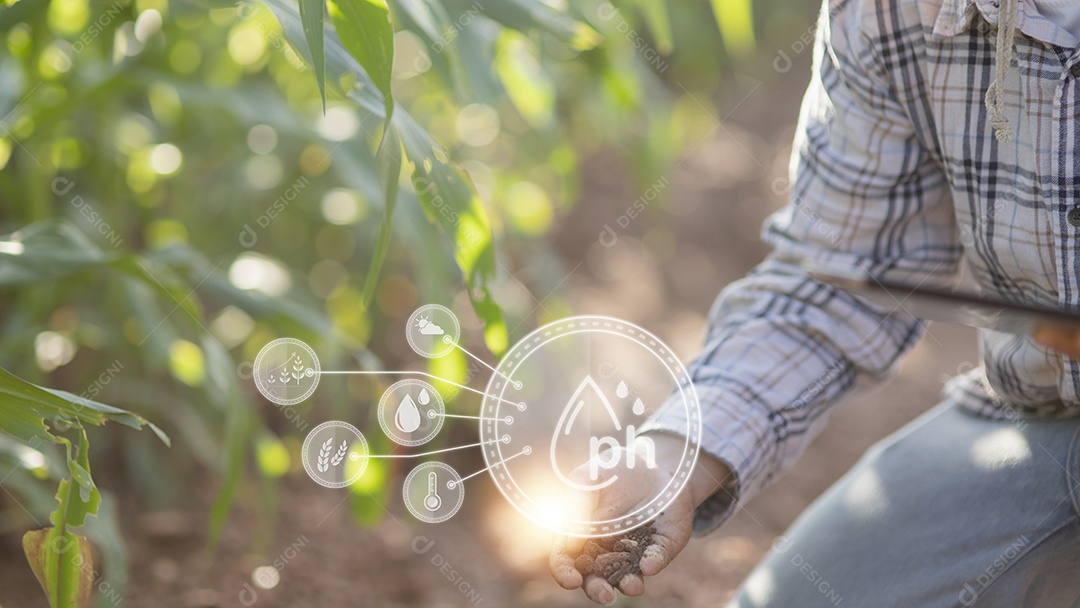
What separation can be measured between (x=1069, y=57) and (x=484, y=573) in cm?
80

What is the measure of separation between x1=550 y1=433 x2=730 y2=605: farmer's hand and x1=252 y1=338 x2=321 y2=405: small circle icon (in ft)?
1.21

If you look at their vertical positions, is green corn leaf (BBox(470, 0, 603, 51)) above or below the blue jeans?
above

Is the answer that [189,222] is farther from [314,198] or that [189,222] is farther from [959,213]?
[959,213]

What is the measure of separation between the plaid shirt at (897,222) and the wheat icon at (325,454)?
0.35 m

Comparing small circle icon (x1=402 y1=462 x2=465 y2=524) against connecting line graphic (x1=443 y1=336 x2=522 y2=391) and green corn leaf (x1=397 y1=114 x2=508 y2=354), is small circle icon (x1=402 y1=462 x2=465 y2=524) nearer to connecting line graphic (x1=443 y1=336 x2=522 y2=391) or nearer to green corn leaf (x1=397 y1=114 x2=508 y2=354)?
connecting line graphic (x1=443 y1=336 x2=522 y2=391)

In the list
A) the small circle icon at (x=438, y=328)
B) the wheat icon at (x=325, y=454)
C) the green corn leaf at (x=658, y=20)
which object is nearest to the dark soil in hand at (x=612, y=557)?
the small circle icon at (x=438, y=328)

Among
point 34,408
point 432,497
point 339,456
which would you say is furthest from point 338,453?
point 34,408

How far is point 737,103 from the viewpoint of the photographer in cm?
268

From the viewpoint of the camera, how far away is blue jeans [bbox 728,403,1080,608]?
63 centimetres

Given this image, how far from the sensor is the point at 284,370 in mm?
857

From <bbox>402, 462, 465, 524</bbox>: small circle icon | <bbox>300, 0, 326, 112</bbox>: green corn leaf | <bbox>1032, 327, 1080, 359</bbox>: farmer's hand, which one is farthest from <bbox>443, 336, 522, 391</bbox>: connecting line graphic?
<bbox>1032, 327, 1080, 359</bbox>: farmer's hand

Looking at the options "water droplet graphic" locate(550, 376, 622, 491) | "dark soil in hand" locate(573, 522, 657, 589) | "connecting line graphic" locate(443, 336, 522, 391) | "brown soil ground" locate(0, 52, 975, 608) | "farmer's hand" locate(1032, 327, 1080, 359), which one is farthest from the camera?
"brown soil ground" locate(0, 52, 975, 608)

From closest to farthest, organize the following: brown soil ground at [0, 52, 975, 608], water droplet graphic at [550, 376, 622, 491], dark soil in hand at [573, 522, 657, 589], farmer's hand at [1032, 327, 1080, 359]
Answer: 1. farmer's hand at [1032, 327, 1080, 359]
2. dark soil in hand at [573, 522, 657, 589]
3. water droplet graphic at [550, 376, 622, 491]
4. brown soil ground at [0, 52, 975, 608]

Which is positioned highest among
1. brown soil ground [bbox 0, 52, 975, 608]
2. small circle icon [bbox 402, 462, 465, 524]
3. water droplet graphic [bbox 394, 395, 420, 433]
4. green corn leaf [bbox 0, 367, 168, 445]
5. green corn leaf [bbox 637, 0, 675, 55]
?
green corn leaf [bbox 637, 0, 675, 55]
